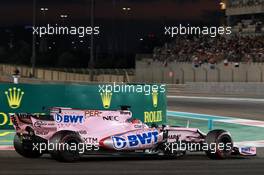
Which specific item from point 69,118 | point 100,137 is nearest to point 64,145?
point 69,118

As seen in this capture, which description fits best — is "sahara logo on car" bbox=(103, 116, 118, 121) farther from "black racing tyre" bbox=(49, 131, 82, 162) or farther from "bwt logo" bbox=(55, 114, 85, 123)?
"black racing tyre" bbox=(49, 131, 82, 162)

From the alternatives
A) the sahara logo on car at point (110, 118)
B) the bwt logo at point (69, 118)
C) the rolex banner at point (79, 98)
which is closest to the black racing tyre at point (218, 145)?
the sahara logo on car at point (110, 118)

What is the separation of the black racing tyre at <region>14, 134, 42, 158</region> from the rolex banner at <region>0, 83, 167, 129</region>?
431cm

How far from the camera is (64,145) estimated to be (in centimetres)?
1087

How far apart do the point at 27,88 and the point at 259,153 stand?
21.2 feet

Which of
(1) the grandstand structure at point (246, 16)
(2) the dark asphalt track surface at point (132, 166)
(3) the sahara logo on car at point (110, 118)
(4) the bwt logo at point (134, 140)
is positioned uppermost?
(1) the grandstand structure at point (246, 16)

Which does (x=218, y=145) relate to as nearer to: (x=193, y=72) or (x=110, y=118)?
(x=110, y=118)

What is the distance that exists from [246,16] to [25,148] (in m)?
60.1

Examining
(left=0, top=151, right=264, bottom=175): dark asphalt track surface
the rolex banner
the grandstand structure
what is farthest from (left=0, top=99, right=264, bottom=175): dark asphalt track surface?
the grandstand structure

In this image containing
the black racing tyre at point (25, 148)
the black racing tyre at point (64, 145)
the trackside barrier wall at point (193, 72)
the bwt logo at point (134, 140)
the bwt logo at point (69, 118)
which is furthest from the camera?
the trackside barrier wall at point (193, 72)

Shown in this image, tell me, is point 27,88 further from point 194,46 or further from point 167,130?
point 194,46

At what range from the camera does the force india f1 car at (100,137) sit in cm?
1109

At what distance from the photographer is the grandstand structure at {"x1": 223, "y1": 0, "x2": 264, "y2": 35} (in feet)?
201

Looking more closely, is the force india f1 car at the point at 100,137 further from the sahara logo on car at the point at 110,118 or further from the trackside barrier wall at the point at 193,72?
the trackside barrier wall at the point at 193,72
